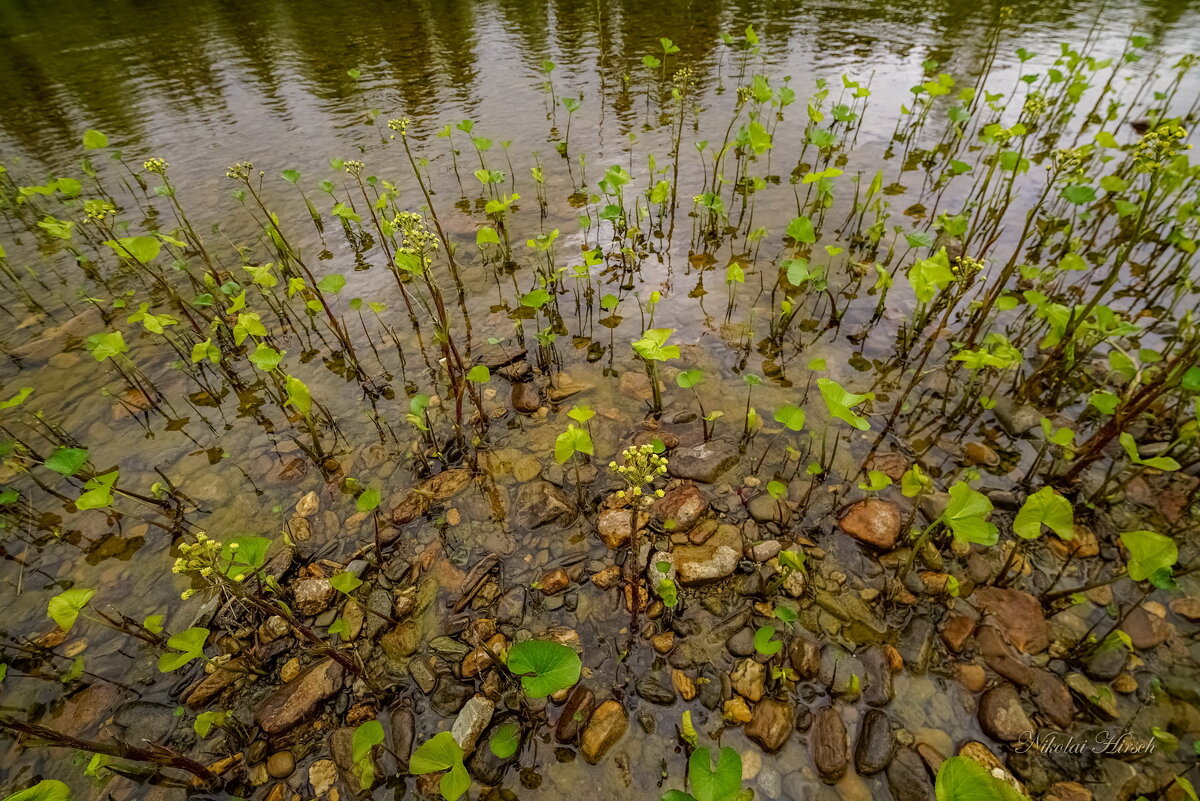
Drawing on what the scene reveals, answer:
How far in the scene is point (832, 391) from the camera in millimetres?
3115

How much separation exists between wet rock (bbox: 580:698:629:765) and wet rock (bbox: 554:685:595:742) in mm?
38

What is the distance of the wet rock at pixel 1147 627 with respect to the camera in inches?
110

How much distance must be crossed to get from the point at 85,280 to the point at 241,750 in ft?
22.8

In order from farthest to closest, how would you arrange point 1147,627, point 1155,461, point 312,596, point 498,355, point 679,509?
1. point 498,355
2. point 679,509
3. point 312,596
4. point 1155,461
5. point 1147,627

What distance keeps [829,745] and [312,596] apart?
3.13m

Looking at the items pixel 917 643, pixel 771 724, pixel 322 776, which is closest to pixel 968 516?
pixel 917 643

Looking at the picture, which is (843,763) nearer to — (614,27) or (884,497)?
(884,497)

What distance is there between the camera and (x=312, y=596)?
10.5 feet

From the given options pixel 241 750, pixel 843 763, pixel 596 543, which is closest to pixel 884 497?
pixel 843 763

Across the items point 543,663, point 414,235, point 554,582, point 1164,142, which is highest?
point 1164,142

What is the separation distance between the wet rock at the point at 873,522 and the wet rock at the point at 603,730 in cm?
191

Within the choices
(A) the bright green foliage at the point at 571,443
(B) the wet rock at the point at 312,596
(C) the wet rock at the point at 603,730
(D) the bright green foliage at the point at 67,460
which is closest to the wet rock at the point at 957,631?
(C) the wet rock at the point at 603,730

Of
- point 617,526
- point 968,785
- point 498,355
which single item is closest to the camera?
point 968,785

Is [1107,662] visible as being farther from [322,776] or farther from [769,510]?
[322,776]
